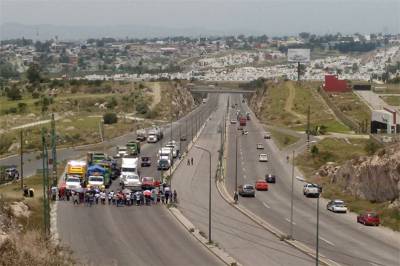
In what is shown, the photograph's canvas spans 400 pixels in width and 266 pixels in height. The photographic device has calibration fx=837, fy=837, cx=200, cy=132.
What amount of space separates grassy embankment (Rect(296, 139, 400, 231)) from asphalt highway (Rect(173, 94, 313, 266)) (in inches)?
280

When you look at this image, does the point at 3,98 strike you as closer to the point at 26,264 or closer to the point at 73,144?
the point at 73,144

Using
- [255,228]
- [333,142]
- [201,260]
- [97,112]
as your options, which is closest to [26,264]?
[201,260]

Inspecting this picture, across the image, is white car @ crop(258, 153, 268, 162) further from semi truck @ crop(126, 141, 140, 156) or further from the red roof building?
the red roof building

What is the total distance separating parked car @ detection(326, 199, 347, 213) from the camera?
46.0 metres

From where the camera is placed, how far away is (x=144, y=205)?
44.5 m

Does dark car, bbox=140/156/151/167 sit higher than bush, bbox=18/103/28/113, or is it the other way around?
dark car, bbox=140/156/151/167

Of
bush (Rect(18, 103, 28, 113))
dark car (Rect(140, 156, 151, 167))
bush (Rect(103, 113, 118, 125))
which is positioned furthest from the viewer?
bush (Rect(18, 103, 28, 113))

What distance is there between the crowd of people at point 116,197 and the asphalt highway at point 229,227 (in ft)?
3.87

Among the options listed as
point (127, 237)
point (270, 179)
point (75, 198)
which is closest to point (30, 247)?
point (127, 237)

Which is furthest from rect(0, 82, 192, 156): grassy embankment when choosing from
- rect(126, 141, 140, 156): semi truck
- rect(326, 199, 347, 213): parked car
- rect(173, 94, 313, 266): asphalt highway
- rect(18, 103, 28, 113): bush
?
rect(326, 199, 347, 213): parked car

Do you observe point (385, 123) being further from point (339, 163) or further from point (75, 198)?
point (75, 198)

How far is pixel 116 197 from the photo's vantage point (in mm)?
44344

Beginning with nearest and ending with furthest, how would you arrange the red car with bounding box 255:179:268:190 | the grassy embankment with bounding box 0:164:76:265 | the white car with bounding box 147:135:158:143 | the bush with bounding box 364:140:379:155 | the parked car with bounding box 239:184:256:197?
the grassy embankment with bounding box 0:164:76:265 < the parked car with bounding box 239:184:256:197 < the red car with bounding box 255:179:268:190 < the bush with bounding box 364:140:379:155 < the white car with bounding box 147:135:158:143

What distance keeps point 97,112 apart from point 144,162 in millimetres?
56455
